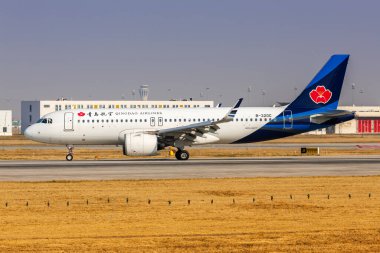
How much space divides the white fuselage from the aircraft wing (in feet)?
8.92

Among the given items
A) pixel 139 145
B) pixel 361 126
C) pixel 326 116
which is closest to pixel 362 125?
pixel 361 126

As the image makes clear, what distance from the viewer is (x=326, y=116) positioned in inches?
2235

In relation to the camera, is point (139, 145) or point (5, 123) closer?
point (139, 145)

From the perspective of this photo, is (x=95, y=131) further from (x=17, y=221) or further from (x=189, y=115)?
(x=17, y=221)

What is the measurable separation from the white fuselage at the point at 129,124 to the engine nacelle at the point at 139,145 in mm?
3703

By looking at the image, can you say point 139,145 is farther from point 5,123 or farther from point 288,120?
point 5,123

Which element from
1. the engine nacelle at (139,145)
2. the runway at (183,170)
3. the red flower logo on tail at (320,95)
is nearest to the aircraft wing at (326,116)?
the red flower logo on tail at (320,95)

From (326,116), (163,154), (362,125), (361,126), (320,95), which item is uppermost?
(362,125)

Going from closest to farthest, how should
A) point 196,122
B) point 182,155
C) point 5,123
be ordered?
point 182,155 < point 196,122 < point 5,123

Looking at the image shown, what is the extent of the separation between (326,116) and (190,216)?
3483 centimetres

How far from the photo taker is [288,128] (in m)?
56.9

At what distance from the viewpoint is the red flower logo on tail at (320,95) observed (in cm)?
5809

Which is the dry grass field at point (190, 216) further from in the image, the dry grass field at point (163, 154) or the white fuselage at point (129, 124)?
the dry grass field at point (163, 154)

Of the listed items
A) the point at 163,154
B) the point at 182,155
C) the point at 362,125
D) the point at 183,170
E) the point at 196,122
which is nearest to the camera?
the point at 183,170
